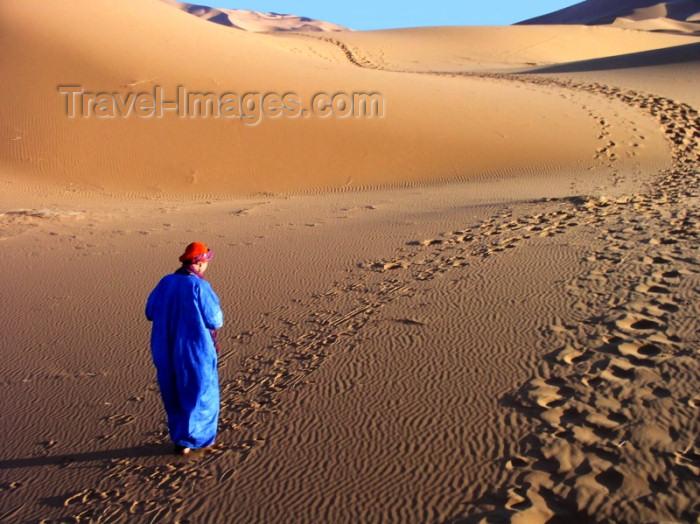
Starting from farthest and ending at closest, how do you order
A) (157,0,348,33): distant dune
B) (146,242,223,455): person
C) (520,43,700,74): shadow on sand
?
(157,0,348,33): distant dune
(520,43,700,74): shadow on sand
(146,242,223,455): person

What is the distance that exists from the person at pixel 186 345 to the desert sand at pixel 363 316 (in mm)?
219

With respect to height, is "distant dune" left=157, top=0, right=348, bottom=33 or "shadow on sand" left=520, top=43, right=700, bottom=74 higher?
"distant dune" left=157, top=0, right=348, bottom=33

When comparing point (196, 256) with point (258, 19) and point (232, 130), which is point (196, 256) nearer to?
point (232, 130)

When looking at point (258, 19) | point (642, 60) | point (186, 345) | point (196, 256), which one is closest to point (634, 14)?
point (642, 60)

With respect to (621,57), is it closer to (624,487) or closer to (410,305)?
(410,305)

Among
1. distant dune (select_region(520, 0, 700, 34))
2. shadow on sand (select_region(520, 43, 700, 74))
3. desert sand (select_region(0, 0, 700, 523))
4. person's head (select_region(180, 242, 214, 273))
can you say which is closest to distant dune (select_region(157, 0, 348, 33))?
distant dune (select_region(520, 0, 700, 34))

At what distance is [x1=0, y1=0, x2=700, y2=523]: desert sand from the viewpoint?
3.28m

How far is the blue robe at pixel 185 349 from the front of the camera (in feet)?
11.9

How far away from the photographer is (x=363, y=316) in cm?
535

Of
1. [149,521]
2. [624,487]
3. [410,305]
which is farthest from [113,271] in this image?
[624,487]

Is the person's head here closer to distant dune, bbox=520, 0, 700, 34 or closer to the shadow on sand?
the shadow on sand

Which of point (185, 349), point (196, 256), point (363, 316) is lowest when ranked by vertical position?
point (363, 316)

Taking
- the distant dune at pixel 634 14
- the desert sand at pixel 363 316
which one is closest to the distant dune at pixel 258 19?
the distant dune at pixel 634 14

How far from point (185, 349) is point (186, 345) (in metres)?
0.02
